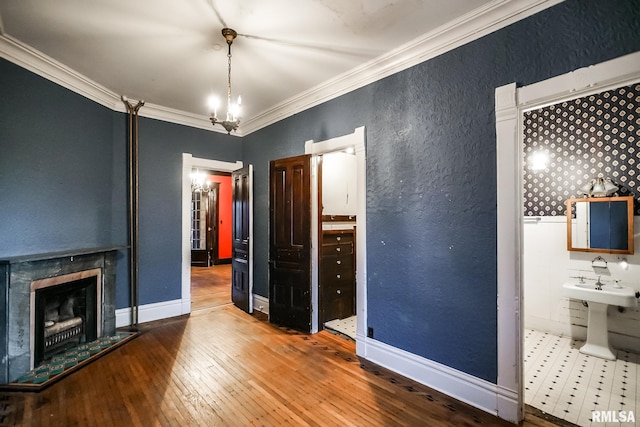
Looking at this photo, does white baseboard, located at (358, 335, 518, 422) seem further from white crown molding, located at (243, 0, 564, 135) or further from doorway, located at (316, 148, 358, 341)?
white crown molding, located at (243, 0, 564, 135)

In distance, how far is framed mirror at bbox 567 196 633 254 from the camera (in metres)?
3.17

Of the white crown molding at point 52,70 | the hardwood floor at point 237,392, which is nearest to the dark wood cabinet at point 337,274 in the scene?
the hardwood floor at point 237,392

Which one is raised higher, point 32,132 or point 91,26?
point 91,26

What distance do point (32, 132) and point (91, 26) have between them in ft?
4.41

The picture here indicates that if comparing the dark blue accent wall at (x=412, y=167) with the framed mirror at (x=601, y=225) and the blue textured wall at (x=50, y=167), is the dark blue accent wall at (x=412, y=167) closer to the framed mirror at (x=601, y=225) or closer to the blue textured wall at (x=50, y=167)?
the blue textured wall at (x=50, y=167)

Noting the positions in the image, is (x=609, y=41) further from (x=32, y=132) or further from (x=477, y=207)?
(x=32, y=132)

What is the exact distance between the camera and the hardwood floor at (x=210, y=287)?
5.12 metres

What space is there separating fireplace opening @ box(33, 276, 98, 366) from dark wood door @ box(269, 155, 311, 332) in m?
2.10

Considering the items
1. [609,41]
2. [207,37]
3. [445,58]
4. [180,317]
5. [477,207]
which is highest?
[207,37]

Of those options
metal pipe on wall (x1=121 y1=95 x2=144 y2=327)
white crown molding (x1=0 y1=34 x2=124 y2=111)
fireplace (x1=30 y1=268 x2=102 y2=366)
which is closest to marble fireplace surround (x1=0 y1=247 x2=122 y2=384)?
fireplace (x1=30 y1=268 x2=102 y2=366)

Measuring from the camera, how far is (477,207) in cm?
232

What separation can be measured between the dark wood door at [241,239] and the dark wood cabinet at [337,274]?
1.29 m

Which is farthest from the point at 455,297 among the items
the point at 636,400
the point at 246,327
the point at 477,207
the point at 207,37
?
the point at 207,37

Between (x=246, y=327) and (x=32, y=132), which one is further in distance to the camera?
(x=246, y=327)
